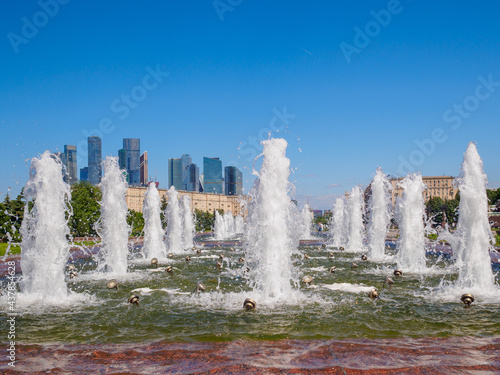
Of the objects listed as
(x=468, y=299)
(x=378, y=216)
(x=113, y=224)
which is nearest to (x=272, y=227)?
(x=468, y=299)

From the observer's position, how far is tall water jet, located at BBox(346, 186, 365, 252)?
96.2 ft

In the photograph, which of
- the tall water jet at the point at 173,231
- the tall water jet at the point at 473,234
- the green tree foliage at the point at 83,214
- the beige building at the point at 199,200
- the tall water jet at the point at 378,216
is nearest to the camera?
the tall water jet at the point at 473,234

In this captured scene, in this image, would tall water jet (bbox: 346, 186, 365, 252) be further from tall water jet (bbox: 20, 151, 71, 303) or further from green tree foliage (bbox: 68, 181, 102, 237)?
green tree foliage (bbox: 68, 181, 102, 237)

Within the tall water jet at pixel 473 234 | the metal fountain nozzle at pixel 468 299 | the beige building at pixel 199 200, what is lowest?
the metal fountain nozzle at pixel 468 299

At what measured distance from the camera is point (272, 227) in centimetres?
1189

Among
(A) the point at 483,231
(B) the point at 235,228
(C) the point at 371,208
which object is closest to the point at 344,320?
(A) the point at 483,231

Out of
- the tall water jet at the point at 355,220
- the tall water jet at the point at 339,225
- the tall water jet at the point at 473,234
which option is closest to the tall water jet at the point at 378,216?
the tall water jet at the point at 355,220

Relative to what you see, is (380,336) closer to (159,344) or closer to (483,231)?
(159,344)

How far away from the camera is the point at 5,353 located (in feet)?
23.4

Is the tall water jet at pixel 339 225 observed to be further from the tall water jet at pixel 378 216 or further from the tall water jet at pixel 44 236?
the tall water jet at pixel 44 236

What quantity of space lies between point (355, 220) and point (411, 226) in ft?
35.7

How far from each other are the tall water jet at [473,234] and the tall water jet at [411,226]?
514 centimetres

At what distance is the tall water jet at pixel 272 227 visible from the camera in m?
11.6

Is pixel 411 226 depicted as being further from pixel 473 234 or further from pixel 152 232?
Answer: pixel 152 232
